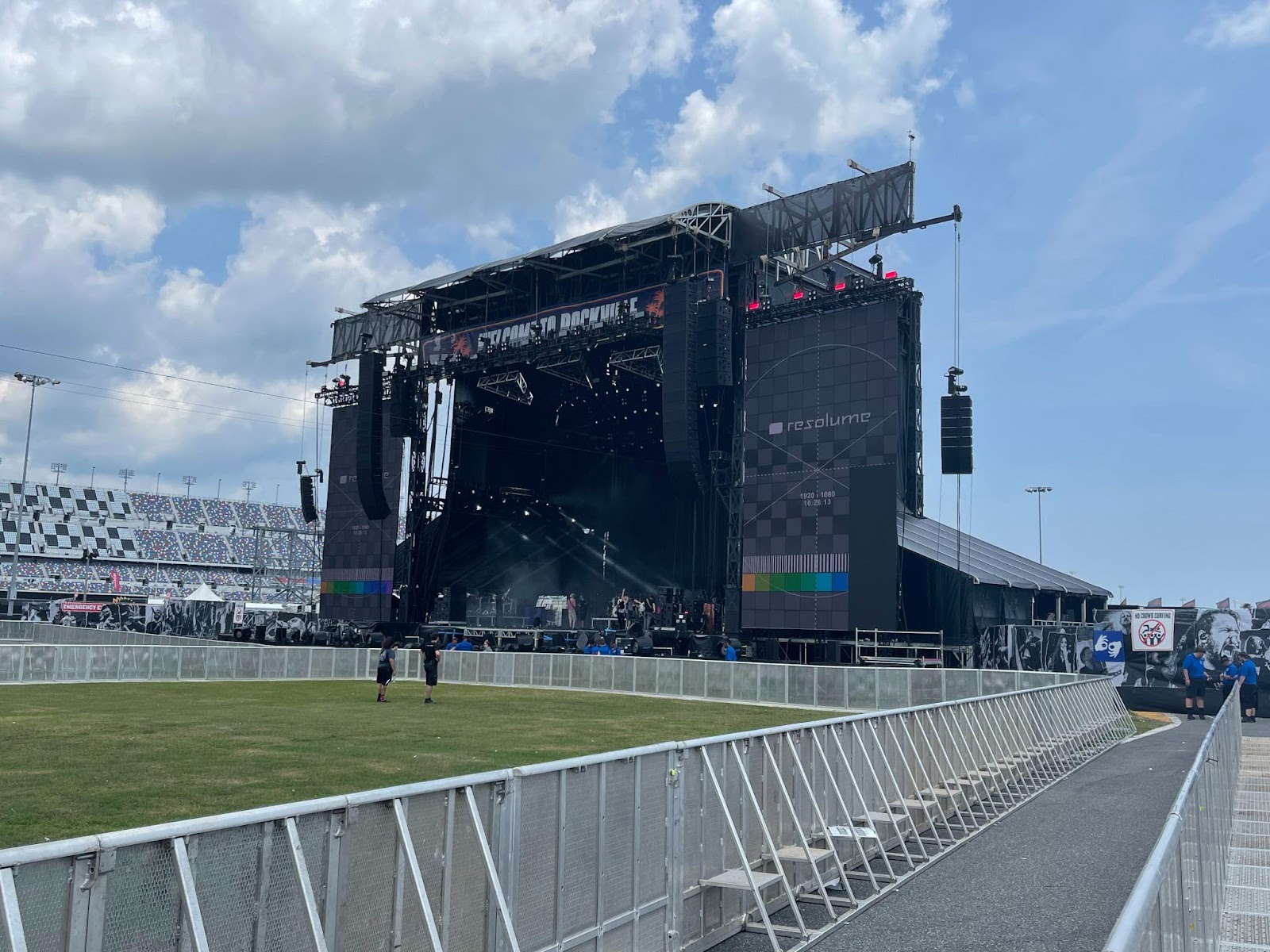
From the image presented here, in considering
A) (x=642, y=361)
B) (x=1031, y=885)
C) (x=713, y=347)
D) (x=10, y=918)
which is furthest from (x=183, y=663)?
(x=10, y=918)

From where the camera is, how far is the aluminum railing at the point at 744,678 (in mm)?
25703

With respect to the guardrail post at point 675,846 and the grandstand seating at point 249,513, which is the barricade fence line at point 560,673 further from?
the grandstand seating at point 249,513

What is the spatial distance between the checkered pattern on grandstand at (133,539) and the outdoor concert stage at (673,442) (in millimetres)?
45669

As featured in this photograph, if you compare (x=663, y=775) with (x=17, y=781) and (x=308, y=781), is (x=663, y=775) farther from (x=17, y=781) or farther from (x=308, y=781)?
(x=17, y=781)

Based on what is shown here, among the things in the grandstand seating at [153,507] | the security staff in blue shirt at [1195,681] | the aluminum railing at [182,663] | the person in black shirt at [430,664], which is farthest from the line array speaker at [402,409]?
the grandstand seating at [153,507]

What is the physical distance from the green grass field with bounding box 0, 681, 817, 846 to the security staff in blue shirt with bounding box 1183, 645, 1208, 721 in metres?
10.0

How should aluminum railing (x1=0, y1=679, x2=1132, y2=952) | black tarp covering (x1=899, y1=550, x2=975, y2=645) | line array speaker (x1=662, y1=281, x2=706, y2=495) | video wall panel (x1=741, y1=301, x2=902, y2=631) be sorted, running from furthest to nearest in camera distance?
1. black tarp covering (x1=899, y1=550, x2=975, y2=645)
2. line array speaker (x1=662, y1=281, x2=706, y2=495)
3. video wall panel (x1=741, y1=301, x2=902, y2=631)
4. aluminum railing (x1=0, y1=679, x2=1132, y2=952)

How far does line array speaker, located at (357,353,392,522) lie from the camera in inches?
1711

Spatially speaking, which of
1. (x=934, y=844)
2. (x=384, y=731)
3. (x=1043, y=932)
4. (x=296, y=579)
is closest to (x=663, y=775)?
(x=1043, y=932)

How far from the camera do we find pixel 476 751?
17359 mm

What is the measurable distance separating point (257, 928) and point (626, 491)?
4486 centimetres

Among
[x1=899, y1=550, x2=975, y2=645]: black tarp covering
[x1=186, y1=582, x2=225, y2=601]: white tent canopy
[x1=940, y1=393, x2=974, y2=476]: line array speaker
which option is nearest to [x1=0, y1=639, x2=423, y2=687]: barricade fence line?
[x1=899, y1=550, x2=975, y2=645]: black tarp covering

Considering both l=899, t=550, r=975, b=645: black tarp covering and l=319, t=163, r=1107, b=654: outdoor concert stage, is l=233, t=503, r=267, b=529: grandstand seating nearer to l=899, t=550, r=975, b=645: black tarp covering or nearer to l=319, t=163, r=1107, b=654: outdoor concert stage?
l=319, t=163, r=1107, b=654: outdoor concert stage

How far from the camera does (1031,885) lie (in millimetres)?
10609
